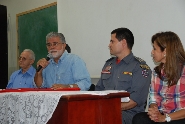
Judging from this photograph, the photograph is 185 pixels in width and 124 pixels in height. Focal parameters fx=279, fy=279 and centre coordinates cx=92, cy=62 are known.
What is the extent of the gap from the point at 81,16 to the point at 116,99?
2.12 m

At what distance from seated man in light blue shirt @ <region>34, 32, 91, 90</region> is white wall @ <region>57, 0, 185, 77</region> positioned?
0.74 metres

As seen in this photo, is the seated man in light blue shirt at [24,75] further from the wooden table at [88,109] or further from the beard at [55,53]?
the wooden table at [88,109]

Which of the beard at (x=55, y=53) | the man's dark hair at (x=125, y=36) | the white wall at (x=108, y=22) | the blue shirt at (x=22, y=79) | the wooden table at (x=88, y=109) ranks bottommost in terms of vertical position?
the wooden table at (x=88, y=109)

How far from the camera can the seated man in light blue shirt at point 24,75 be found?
3.35 m

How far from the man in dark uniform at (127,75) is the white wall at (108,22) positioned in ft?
1.36

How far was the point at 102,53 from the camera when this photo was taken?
359 cm

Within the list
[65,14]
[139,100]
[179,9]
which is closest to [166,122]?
[139,100]

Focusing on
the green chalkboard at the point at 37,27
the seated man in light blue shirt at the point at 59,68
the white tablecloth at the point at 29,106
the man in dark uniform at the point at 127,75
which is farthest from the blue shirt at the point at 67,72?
the green chalkboard at the point at 37,27

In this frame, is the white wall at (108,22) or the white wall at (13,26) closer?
the white wall at (108,22)

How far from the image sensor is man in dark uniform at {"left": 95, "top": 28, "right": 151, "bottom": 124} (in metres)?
2.41

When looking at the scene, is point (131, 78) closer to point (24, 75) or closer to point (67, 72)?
point (67, 72)

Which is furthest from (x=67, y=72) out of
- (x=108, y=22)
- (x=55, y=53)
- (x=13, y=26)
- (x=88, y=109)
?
(x=13, y=26)

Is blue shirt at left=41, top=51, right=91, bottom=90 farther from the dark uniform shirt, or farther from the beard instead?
the dark uniform shirt

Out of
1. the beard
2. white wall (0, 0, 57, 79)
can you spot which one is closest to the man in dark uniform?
the beard
